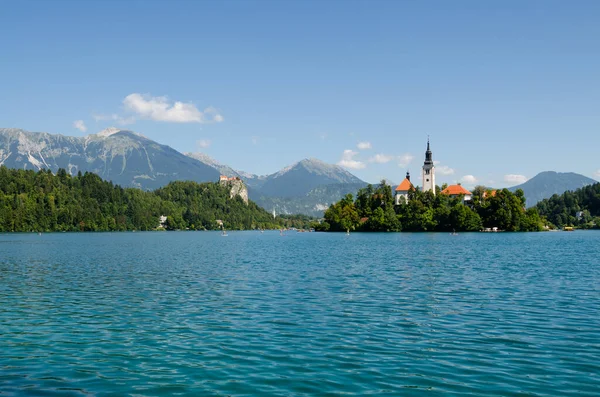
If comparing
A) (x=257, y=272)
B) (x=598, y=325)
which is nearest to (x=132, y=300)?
(x=257, y=272)

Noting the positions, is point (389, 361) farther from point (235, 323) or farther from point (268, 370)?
point (235, 323)

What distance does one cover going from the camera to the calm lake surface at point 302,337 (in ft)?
55.2

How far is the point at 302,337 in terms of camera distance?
2327cm

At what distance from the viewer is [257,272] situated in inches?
2098

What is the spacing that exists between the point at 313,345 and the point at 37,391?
33.5ft

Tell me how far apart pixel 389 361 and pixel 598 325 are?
12583mm

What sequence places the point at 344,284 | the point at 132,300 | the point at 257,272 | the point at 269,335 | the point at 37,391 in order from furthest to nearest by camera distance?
the point at 257,272 → the point at 344,284 → the point at 132,300 → the point at 269,335 → the point at 37,391

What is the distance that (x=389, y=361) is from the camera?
757 inches

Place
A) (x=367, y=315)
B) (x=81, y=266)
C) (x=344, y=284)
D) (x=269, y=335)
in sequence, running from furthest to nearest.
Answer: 1. (x=81, y=266)
2. (x=344, y=284)
3. (x=367, y=315)
4. (x=269, y=335)

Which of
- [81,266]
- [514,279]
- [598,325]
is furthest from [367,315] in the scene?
[81,266]

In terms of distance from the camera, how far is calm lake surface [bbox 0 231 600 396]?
16812 mm

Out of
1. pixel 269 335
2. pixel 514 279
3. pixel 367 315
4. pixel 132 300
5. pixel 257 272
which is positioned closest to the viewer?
pixel 269 335

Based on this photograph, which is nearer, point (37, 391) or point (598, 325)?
point (37, 391)

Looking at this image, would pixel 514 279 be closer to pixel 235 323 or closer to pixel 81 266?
pixel 235 323
